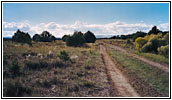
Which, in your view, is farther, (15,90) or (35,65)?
(35,65)

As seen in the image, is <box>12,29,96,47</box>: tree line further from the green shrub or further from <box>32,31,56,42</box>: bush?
the green shrub

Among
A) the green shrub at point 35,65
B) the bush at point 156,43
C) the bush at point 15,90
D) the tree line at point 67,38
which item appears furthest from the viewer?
the tree line at point 67,38

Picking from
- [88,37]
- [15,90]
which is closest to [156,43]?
[15,90]

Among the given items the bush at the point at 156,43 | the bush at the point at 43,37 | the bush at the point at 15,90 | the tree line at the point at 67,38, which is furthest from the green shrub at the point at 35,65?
the bush at the point at 43,37

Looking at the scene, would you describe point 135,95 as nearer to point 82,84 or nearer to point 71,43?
point 82,84

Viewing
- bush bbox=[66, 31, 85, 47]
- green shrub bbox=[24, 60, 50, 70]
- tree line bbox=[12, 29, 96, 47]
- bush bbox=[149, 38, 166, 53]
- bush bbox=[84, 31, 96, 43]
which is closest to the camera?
green shrub bbox=[24, 60, 50, 70]

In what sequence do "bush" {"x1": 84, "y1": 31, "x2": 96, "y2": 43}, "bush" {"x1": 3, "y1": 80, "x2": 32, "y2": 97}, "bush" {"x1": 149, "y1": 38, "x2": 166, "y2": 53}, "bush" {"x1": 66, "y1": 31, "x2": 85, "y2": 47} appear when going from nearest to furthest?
1. "bush" {"x1": 3, "y1": 80, "x2": 32, "y2": 97}
2. "bush" {"x1": 149, "y1": 38, "x2": 166, "y2": 53}
3. "bush" {"x1": 66, "y1": 31, "x2": 85, "y2": 47}
4. "bush" {"x1": 84, "y1": 31, "x2": 96, "y2": 43}

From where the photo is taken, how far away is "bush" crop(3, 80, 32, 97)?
595 cm

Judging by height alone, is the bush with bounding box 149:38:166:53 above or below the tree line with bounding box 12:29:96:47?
below

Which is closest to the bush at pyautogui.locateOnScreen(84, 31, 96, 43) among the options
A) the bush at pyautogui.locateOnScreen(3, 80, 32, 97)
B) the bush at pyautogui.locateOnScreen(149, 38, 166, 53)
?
the bush at pyautogui.locateOnScreen(149, 38, 166, 53)

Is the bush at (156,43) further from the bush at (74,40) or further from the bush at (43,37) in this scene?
the bush at (43,37)

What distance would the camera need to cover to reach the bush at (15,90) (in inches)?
234

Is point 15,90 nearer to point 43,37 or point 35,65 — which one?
point 35,65

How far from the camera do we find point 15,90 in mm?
6113
